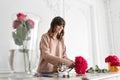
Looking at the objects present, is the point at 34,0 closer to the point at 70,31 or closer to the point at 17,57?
the point at 70,31

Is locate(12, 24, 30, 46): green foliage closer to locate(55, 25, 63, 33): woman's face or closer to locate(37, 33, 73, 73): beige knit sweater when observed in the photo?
locate(37, 33, 73, 73): beige knit sweater

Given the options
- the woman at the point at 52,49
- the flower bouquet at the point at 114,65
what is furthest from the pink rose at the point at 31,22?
the flower bouquet at the point at 114,65

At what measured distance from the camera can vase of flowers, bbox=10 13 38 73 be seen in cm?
86

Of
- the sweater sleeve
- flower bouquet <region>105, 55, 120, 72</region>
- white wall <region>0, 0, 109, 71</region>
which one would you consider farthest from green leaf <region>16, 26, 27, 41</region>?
flower bouquet <region>105, 55, 120, 72</region>

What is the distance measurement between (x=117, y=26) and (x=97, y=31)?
417 mm

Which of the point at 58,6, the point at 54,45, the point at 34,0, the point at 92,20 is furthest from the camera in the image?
the point at 92,20

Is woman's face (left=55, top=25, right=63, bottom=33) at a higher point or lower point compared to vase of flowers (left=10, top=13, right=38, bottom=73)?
higher

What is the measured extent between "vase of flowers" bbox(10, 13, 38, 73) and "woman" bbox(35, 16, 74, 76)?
0.25 meters

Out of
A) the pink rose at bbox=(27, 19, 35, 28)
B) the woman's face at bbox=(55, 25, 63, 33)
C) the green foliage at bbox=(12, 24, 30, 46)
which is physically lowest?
the green foliage at bbox=(12, 24, 30, 46)

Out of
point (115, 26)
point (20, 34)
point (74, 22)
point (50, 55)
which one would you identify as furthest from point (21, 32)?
point (115, 26)

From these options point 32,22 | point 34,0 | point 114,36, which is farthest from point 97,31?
point 32,22

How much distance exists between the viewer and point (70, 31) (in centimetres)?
224

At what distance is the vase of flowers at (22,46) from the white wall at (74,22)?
72 cm

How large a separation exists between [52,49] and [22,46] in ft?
1.49
